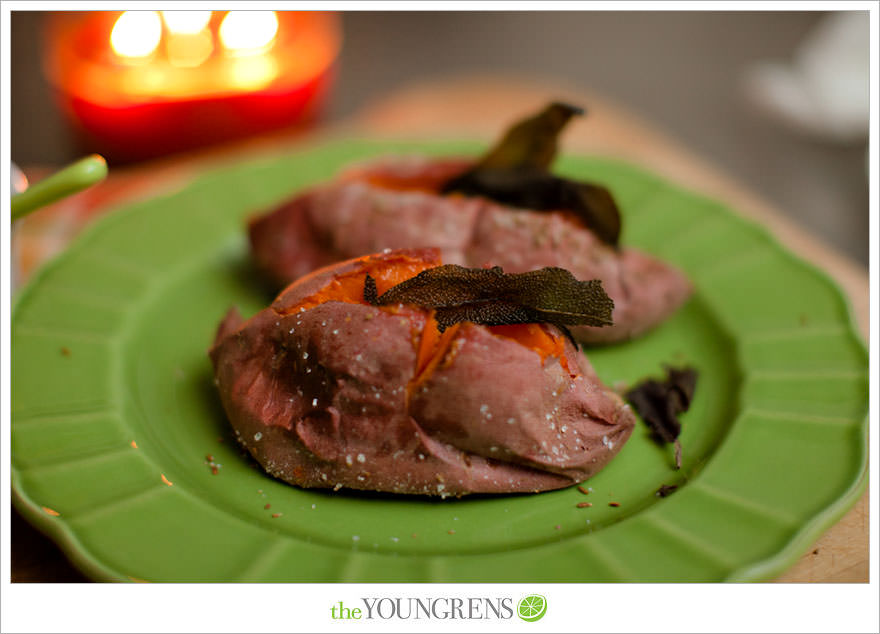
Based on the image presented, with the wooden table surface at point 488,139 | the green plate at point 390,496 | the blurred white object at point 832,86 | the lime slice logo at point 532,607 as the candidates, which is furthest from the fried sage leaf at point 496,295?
the blurred white object at point 832,86

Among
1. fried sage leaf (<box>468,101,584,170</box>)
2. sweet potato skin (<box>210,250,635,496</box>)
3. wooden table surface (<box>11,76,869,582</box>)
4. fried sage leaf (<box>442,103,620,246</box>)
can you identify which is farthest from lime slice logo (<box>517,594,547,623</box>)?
fried sage leaf (<box>468,101,584,170</box>)

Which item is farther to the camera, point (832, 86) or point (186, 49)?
point (832, 86)

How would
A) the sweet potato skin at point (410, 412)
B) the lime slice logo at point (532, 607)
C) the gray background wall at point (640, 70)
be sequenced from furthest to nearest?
the gray background wall at point (640, 70), the sweet potato skin at point (410, 412), the lime slice logo at point (532, 607)

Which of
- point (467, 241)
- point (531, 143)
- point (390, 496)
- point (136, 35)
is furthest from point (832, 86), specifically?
point (390, 496)

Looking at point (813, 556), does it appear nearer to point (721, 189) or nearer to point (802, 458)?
point (802, 458)

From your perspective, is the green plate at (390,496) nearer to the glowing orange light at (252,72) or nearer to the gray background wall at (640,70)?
the glowing orange light at (252,72)

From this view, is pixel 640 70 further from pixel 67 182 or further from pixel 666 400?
pixel 67 182

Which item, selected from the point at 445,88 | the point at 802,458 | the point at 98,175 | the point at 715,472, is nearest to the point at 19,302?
the point at 98,175

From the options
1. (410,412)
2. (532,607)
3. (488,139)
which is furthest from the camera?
(488,139)
